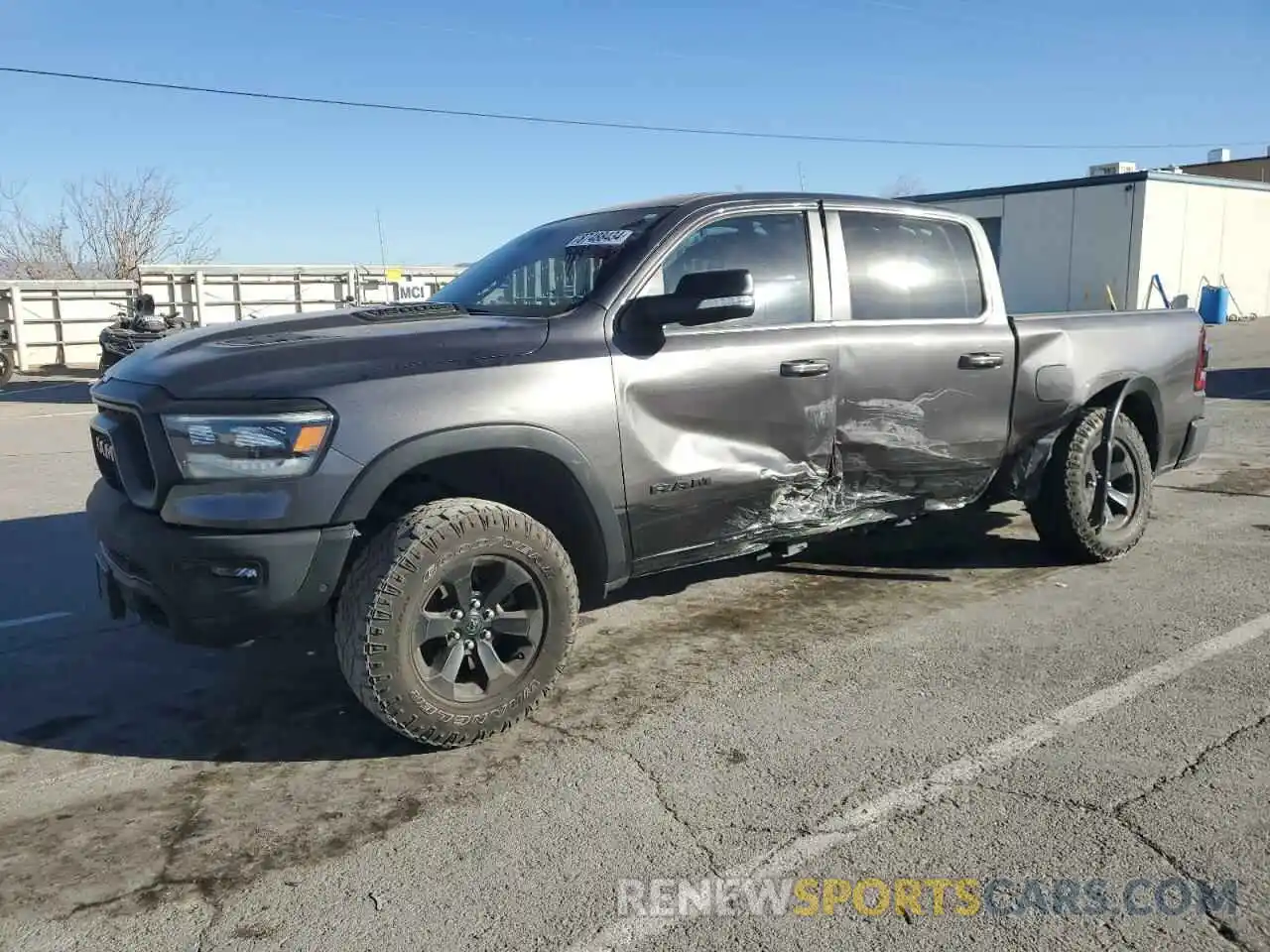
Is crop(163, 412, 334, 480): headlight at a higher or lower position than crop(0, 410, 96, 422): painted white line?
higher

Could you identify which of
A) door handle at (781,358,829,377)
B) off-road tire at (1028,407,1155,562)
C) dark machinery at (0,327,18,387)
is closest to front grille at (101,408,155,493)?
door handle at (781,358,829,377)

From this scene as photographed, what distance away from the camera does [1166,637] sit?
14.8 ft

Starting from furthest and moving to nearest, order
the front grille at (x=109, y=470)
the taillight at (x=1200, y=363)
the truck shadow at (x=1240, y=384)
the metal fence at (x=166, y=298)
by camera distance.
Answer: the metal fence at (x=166, y=298), the truck shadow at (x=1240, y=384), the taillight at (x=1200, y=363), the front grille at (x=109, y=470)

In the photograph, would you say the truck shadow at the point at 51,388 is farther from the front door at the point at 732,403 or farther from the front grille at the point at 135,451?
the front door at the point at 732,403

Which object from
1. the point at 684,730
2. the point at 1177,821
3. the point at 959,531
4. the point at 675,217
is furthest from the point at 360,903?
the point at 959,531

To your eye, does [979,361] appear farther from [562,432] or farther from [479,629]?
[479,629]

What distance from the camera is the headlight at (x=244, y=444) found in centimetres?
319

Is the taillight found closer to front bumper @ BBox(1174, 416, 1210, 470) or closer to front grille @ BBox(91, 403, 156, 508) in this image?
front bumper @ BBox(1174, 416, 1210, 470)

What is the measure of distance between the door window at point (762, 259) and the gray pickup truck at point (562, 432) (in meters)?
0.01

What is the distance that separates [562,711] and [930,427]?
2239 mm

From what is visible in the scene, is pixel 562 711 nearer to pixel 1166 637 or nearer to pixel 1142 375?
pixel 1166 637

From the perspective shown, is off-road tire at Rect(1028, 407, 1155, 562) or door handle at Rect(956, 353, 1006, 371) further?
off-road tire at Rect(1028, 407, 1155, 562)

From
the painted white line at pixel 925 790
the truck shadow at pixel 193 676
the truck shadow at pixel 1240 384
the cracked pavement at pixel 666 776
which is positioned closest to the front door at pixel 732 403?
the cracked pavement at pixel 666 776

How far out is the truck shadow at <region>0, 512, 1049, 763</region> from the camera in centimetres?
365
